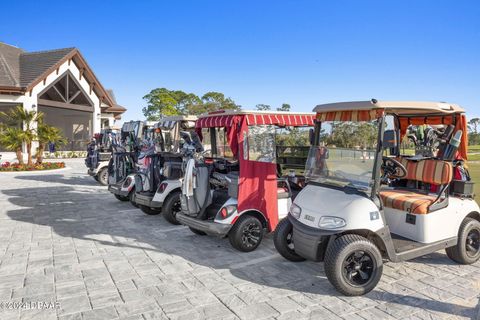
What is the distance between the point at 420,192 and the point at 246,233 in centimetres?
256

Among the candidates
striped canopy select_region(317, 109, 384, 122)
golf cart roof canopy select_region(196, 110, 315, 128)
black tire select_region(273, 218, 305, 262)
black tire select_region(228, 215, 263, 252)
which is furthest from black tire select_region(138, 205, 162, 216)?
striped canopy select_region(317, 109, 384, 122)

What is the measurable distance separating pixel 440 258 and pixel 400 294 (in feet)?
5.09

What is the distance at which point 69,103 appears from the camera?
25281 millimetres

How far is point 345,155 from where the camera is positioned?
4.37 meters

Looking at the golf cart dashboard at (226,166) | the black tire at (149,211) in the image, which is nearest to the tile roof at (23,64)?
the black tire at (149,211)

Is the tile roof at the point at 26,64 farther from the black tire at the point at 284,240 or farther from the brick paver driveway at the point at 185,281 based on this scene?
the black tire at the point at 284,240

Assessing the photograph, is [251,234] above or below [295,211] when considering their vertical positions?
below

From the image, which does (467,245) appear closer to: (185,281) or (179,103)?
(185,281)

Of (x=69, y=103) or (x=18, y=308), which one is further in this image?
(x=69, y=103)

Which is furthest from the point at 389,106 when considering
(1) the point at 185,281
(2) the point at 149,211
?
(2) the point at 149,211

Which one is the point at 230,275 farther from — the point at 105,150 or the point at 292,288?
the point at 105,150

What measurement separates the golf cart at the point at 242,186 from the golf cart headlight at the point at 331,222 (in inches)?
59.1

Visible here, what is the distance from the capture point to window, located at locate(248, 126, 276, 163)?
5.60m

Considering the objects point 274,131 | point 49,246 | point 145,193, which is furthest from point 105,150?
point 274,131
